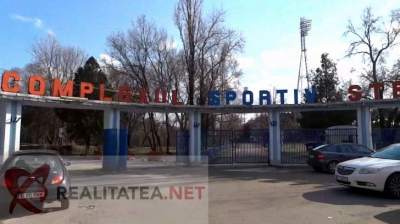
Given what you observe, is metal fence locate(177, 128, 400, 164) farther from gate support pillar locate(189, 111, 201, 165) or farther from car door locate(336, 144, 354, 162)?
car door locate(336, 144, 354, 162)

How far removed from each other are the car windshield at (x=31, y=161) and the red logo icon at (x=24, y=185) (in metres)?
0.11

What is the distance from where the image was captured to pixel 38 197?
7305 millimetres

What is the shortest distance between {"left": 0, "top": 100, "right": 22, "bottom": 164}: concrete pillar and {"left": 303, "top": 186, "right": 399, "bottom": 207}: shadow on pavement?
11.9 meters

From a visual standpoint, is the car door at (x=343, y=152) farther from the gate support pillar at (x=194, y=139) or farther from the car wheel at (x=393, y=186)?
the gate support pillar at (x=194, y=139)

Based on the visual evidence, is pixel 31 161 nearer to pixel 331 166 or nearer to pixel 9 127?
pixel 9 127

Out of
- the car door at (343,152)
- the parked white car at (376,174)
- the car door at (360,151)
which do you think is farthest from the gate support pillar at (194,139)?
the parked white car at (376,174)

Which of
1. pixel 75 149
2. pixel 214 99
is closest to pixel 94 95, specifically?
pixel 75 149

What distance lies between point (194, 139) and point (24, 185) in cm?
1286

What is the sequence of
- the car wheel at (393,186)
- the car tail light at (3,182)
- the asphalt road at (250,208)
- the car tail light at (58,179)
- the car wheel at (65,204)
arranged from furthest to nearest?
the car wheel at (393,186), the car wheel at (65,204), the car tail light at (58,179), the car tail light at (3,182), the asphalt road at (250,208)

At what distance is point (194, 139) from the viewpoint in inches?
773

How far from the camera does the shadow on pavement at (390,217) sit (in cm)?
682

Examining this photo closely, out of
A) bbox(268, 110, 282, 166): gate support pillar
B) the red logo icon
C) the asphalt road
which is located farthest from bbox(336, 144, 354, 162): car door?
the red logo icon

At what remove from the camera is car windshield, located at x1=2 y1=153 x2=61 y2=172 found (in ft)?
24.9

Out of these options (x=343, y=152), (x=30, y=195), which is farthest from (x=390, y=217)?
(x=343, y=152)
